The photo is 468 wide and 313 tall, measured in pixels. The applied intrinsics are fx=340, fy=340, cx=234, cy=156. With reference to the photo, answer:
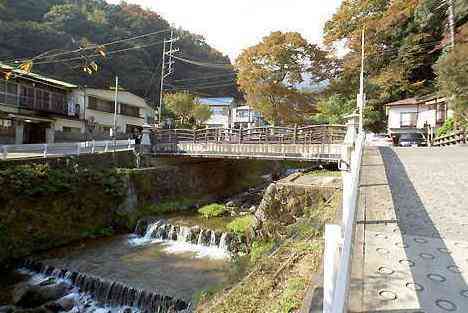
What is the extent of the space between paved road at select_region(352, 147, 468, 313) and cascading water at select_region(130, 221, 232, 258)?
7.19 metres

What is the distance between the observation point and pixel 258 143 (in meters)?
19.5

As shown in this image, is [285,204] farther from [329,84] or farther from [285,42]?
[329,84]

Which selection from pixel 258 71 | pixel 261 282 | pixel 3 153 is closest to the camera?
pixel 261 282

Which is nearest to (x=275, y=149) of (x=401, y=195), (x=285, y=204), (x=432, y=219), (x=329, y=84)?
(x=285, y=204)

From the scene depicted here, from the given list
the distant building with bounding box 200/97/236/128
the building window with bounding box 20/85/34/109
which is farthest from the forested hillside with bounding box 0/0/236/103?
the distant building with bounding box 200/97/236/128

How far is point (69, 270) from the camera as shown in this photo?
40.2 feet

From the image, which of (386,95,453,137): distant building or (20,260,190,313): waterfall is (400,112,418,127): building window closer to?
(386,95,453,137): distant building

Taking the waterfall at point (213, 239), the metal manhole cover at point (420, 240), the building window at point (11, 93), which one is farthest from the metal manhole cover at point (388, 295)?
the building window at point (11, 93)

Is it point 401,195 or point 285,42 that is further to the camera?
point 285,42

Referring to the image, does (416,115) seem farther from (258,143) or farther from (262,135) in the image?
(258,143)

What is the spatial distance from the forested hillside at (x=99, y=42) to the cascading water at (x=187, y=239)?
69.9ft

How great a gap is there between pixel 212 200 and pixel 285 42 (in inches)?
590

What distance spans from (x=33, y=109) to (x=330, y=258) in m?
30.3

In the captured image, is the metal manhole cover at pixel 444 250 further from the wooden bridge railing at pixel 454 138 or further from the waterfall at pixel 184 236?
the wooden bridge railing at pixel 454 138
